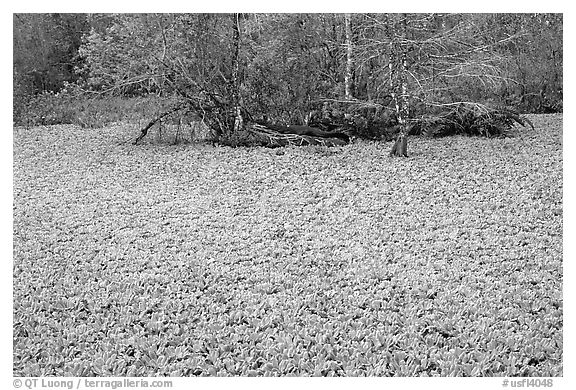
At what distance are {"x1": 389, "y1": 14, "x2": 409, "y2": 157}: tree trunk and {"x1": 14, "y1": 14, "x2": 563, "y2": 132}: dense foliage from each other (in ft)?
0.57

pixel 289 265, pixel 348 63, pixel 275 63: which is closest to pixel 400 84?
pixel 348 63

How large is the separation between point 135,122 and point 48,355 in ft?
21.2

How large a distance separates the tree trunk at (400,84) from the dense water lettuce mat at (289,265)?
0.25 m

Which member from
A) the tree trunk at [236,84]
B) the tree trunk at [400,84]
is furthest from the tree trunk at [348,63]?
the tree trunk at [236,84]

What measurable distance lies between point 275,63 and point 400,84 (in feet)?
8.36

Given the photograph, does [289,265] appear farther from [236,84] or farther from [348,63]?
[348,63]

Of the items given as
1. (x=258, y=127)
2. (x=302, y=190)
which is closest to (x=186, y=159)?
(x=258, y=127)

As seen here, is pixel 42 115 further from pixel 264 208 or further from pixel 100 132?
pixel 264 208

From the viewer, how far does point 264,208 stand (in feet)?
21.9

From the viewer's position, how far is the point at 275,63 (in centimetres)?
1041

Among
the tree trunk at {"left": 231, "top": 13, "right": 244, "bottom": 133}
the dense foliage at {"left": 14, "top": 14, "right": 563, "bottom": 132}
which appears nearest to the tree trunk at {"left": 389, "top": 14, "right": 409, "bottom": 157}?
the dense foliage at {"left": 14, "top": 14, "right": 563, "bottom": 132}

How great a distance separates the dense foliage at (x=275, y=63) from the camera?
9.04 metres

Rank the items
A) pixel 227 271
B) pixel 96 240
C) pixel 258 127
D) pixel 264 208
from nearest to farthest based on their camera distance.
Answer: pixel 227 271, pixel 96 240, pixel 264 208, pixel 258 127

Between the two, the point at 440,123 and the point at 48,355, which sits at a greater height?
the point at 440,123
